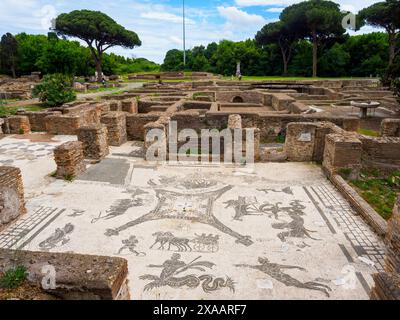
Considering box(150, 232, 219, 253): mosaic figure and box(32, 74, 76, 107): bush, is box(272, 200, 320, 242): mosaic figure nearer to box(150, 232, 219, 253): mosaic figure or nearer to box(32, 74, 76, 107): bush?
box(150, 232, 219, 253): mosaic figure

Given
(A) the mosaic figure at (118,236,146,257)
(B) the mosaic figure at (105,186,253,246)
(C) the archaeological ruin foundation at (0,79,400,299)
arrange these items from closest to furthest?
(C) the archaeological ruin foundation at (0,79,400,299) → (A) the mosaic figure at (118,236,146,257) → (B) the mosaic figure at (105,186,253,246)

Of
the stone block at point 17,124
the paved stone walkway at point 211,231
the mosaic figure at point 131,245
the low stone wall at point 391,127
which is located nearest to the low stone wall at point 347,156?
the paved stone walkway at point 211,231

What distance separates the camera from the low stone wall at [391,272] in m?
2.75

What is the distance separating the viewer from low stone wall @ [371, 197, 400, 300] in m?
2.75

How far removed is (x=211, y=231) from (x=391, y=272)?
8.45 ft

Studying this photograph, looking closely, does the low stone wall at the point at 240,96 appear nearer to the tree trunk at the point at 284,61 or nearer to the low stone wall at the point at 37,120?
the low stone wall at the point at 37,120

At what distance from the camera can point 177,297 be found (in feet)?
12.0

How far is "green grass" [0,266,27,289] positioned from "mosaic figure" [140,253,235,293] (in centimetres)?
151

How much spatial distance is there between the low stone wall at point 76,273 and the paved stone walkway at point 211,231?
3.58 ft

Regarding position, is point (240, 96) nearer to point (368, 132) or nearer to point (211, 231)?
point (368, 132)

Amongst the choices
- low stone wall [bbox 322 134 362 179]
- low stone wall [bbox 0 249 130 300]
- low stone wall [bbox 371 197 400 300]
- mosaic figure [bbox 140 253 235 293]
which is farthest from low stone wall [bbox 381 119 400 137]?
low stone wall [bbox 0 249 130 300]
